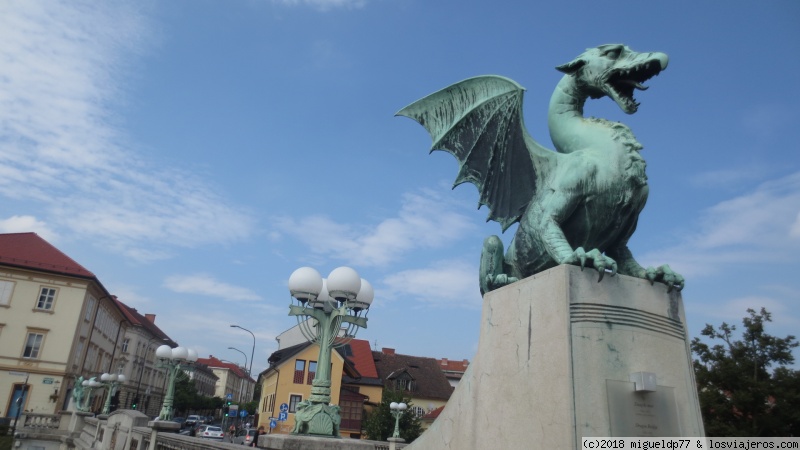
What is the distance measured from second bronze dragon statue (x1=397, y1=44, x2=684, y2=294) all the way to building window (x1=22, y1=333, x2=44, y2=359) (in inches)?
1293

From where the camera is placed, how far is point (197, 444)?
6680 millimetres

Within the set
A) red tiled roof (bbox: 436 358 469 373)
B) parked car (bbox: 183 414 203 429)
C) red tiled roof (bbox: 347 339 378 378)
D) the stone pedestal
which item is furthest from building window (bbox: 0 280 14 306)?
red tiled roof (bbox: 436 358 469 373)

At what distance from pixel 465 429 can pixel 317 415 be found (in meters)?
3.99

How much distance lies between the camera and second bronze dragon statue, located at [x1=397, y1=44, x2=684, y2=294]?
4023 millimetres

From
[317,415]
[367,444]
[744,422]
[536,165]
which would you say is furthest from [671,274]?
[744,422]

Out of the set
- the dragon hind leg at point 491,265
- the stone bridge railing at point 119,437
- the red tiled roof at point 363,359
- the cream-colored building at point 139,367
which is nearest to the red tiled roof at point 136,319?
the cream-colored building at point 139,367

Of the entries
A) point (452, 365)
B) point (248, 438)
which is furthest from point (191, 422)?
point (452, 365)

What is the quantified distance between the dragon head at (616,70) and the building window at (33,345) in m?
34.5

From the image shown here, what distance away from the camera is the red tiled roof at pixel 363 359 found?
4069 centimetres

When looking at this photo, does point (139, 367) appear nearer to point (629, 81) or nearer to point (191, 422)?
point (191, 422)

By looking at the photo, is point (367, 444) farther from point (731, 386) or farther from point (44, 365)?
point (44, 365)

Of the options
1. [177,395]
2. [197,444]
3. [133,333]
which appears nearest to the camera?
[197,444]

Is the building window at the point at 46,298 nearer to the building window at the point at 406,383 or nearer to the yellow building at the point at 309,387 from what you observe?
the yellow building at the point at 309,387

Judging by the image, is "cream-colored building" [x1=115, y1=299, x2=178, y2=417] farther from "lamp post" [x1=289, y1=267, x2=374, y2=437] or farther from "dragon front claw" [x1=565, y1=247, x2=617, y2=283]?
"dragon front claw" [x1=565, y1=247, x2=617, y2=283]
